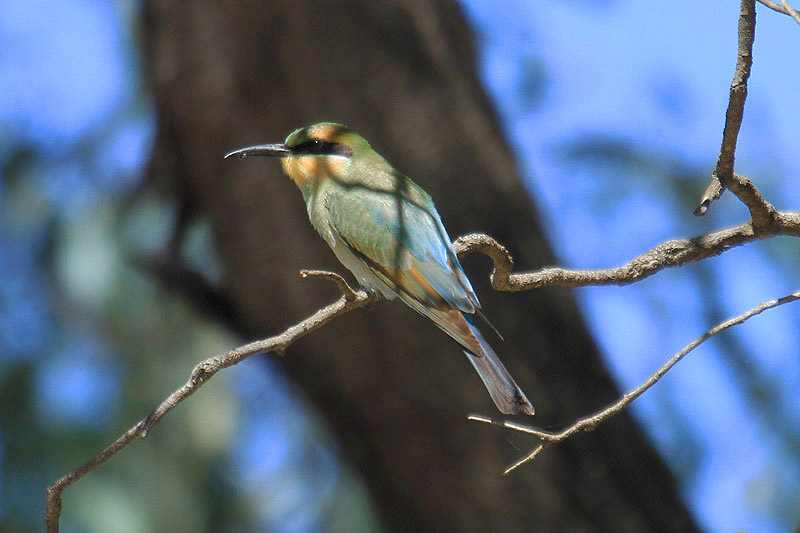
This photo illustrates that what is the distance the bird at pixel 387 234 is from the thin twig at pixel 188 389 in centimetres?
36

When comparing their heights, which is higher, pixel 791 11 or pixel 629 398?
A: pixel 791 11

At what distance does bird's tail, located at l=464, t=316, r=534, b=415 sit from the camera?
1.44m

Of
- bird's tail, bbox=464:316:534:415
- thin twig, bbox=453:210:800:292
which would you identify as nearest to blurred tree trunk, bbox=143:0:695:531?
bird's tail, bbox=464:316:534:415

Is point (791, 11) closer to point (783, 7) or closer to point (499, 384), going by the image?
point (783, 7)

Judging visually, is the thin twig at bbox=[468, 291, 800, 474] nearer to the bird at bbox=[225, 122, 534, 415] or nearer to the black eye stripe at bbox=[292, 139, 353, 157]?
the bird at bbox=[225, 122, 534, 415]

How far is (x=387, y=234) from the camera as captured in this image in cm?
178

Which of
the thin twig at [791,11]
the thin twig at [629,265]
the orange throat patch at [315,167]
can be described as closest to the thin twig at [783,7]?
the thin twig at [791,11]

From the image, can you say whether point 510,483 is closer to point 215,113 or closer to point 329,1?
point 215,113

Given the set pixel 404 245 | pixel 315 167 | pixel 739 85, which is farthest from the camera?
pixel 315 167

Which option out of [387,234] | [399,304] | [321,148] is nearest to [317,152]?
[321,148]

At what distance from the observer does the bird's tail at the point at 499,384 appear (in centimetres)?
144

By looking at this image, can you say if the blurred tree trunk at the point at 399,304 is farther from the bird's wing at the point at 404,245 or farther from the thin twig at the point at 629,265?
the thin twig at the point at 629,265

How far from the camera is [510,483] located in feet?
8.04

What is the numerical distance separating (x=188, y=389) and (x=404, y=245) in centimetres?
71
